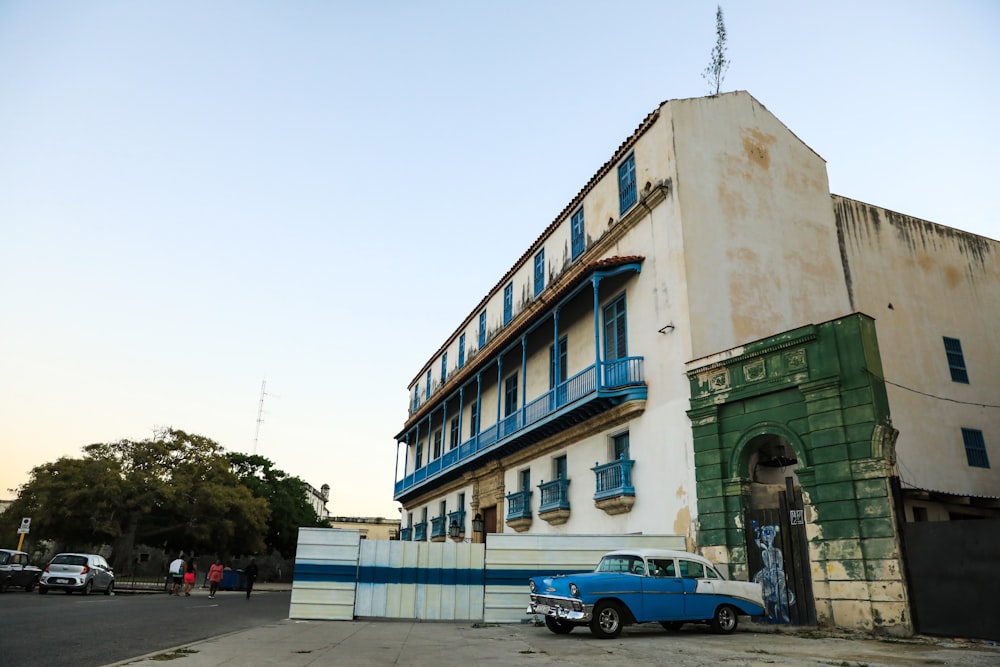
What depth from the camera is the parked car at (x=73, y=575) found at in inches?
868

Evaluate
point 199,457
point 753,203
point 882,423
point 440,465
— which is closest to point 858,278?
point 753,203

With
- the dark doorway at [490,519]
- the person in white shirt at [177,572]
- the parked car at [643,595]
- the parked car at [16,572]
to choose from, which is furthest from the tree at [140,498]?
the parked car at [643,595]

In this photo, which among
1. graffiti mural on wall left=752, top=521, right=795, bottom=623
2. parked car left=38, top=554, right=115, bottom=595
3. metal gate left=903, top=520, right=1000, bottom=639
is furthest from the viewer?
parked car left=38, top=554, right=115, bottom=595

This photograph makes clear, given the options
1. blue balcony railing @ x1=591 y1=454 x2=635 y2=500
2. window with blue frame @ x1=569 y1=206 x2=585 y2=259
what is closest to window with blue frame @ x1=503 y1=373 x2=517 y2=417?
window with blue frame @ x1=569 y1=206 x2=585 y2=259

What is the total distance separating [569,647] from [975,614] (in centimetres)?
633

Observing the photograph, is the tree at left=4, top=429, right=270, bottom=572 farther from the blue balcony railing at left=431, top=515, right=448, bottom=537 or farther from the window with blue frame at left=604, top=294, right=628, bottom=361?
the window with blue frame at left=604, top=294, right=628, bottom=361

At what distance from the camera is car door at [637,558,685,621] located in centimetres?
1129

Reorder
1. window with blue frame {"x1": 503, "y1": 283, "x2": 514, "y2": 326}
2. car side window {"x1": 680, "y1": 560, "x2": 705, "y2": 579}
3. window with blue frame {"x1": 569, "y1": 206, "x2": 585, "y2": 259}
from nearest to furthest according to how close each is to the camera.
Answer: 1. car side window {"x1": 680, "y1": 560, "x2": 705, "y2": 579}
2. window with blue frame {"x1": 569, "y1": 206, "x2": 585, "y2": 259}
3. window with blue frame {"x1": 503, "y1": 283, "x2": 514, "y2": 326}

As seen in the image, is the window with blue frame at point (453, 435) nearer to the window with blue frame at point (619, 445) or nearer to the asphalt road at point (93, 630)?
the window with blue frame at point (619, 445)

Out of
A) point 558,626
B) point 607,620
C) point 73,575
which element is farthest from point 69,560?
point 607,620

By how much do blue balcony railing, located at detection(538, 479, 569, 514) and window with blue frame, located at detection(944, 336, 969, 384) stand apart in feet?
40.6

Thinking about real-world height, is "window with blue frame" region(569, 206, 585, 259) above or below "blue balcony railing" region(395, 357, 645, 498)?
above

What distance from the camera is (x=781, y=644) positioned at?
9.92 metres

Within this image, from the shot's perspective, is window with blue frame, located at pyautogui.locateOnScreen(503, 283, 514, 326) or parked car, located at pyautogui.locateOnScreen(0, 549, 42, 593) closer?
parked car, located at pyautogui.locateOnScreen(0, 549, 42, 593)
